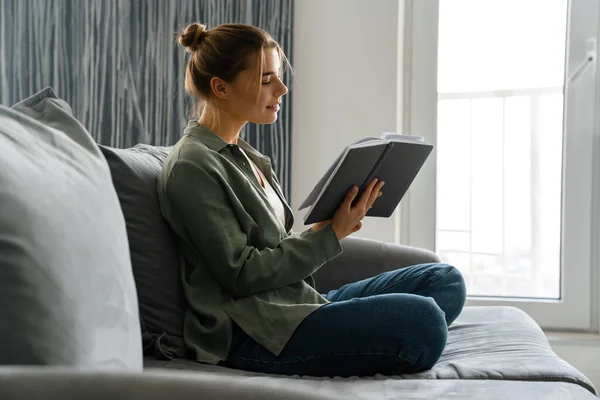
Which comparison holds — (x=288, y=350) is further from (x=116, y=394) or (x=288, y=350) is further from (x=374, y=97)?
(x=374, y=97)

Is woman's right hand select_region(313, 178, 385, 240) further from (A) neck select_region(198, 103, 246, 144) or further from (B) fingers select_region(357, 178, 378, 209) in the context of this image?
(A) neck select_region(198, 103, 246, 144)

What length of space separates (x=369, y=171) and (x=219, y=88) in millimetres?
396

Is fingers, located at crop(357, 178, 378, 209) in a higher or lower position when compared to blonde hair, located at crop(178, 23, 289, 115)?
lower

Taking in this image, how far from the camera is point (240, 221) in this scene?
1.42m

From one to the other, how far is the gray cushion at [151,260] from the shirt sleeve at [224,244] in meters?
0.05

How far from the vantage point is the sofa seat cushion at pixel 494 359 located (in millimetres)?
1260

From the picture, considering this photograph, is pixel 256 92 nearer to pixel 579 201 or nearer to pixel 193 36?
pixel 193 36

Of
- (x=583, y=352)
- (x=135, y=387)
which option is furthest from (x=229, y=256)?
(x=583, y=352)

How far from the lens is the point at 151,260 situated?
138 centimetres

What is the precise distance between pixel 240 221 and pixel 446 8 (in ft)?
5.91

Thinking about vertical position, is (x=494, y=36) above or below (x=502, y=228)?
above

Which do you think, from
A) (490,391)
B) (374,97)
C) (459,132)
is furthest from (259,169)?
(459,132)

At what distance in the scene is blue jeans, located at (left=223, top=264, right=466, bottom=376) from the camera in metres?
1.28

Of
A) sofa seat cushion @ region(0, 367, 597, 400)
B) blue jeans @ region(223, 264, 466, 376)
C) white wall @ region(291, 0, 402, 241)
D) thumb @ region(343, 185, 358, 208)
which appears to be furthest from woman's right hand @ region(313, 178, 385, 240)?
white wall @ region(291, 0, 402, 241)
